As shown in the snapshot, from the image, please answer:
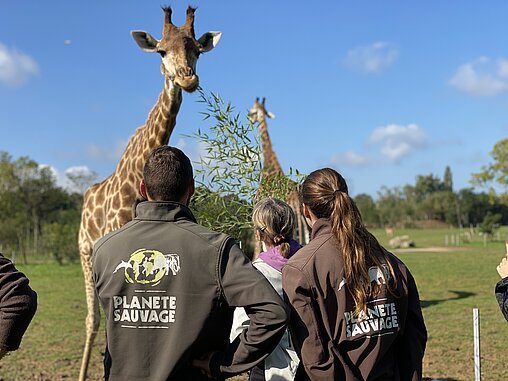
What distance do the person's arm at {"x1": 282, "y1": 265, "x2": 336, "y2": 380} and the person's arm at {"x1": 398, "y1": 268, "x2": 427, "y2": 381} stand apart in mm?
423

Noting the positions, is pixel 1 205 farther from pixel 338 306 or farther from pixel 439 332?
pixel 338 306

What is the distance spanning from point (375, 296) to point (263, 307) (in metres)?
0.70

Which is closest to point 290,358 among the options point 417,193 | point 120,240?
point 120,240

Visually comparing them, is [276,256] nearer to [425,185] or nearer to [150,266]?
[150,266]

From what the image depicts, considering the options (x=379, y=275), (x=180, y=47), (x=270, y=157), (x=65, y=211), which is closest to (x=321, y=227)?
(x=379, y=275)

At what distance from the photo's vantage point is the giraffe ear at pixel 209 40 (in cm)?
611

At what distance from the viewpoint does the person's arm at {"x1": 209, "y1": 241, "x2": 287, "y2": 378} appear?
96.3 inches

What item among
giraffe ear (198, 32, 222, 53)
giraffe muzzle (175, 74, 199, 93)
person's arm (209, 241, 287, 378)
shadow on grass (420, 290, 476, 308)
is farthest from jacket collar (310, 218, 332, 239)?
shadow on grass (420, 290, 476, 308)

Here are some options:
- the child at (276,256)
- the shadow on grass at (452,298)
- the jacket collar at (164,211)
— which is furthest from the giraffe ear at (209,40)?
the shadow on grass at (452,298)

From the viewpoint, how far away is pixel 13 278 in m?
2.56

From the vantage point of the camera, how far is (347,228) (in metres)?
2.91

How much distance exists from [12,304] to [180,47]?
3628 mm

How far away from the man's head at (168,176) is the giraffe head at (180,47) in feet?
9.11

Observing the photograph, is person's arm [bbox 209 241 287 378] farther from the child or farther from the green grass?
the green grass
